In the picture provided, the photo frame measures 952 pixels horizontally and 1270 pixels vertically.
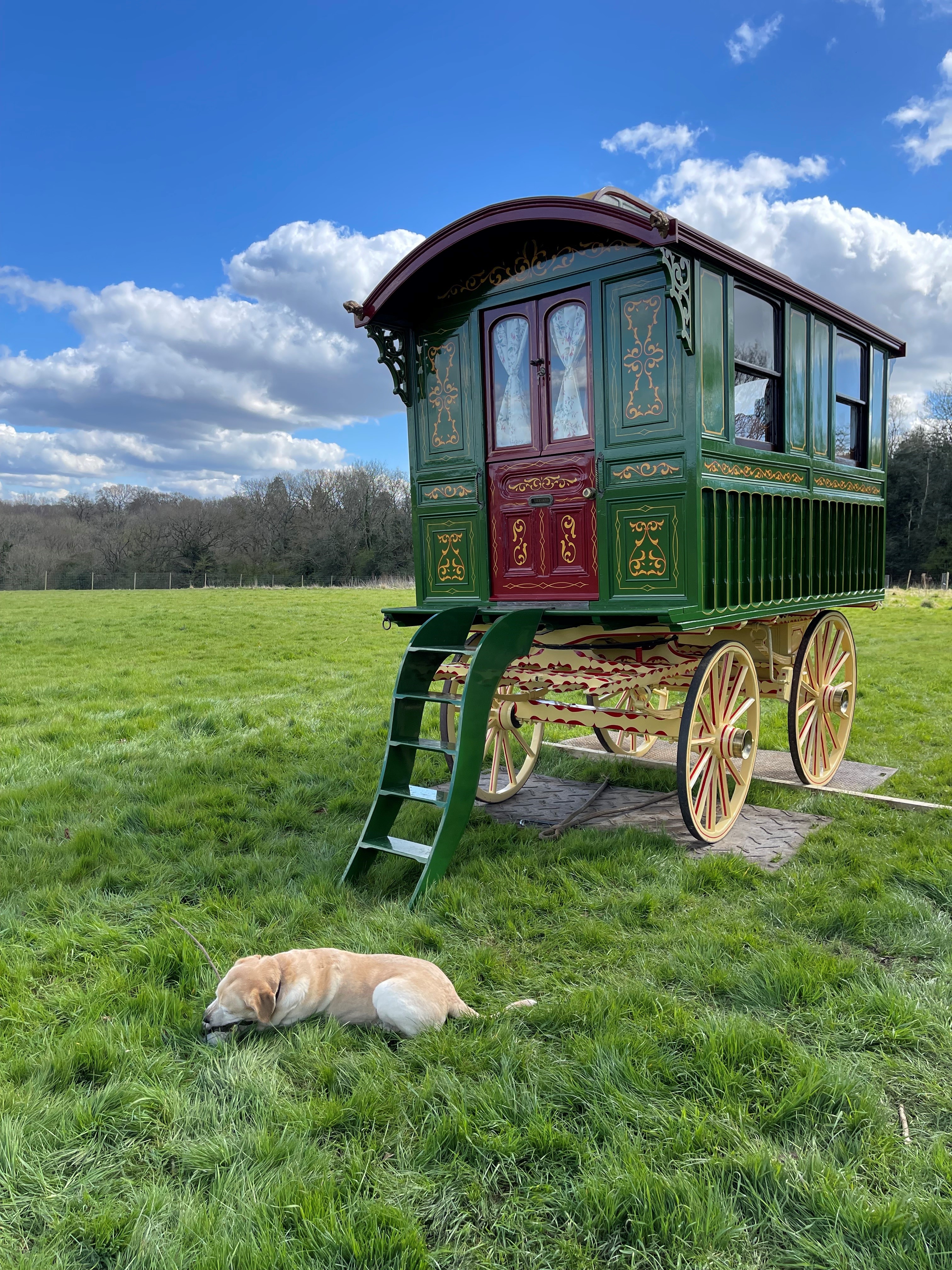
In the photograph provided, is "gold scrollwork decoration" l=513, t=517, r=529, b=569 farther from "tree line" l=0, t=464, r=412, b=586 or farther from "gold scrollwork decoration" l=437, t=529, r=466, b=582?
"tree line" l=0, t=464, r=412, b=586

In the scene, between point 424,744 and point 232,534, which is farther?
point 232,534

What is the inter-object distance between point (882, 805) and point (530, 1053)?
4.16 m

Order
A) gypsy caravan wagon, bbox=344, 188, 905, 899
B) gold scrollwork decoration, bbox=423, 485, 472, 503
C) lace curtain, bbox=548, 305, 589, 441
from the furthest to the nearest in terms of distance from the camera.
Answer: gold scrollwork decoration, bbox=423, 485, 472, 503 < lace curtain, bbox=548, 305, 589, 441 < gypsy caravan wagon, bbox=344, 188, 905, 899

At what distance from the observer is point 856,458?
7254 millimetres

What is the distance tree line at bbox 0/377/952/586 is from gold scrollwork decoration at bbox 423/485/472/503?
40964 millimetres

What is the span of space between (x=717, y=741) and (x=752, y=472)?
1839 millimetres

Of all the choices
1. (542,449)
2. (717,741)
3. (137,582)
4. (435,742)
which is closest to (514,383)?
(542,449)

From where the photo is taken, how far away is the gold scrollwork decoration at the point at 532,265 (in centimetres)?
510

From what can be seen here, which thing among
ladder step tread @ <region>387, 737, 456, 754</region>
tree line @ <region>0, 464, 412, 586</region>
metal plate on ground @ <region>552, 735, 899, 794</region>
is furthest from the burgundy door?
tree line @ <region>0, 464, 412, 586</region>

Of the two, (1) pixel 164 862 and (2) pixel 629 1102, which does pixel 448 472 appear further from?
(2) pixel 629 1102

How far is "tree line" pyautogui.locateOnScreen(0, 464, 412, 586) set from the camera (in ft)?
176

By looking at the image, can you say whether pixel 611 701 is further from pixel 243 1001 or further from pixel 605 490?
pixel 243 1001

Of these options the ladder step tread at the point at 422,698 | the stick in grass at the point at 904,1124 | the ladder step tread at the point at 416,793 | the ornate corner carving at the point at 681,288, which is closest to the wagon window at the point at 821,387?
the ornate corner carving at the point at 681,288

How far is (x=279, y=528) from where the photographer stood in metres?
60.2
